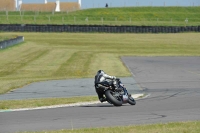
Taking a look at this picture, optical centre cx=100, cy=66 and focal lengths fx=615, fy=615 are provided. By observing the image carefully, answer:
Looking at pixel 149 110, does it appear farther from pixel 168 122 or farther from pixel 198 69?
pixel 198 69

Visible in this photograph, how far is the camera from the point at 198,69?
32656 millimetres

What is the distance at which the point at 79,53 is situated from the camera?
4462cm

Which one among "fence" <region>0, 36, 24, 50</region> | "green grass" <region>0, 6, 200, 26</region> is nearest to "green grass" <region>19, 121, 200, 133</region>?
"fence" <region>0, 36, 24, 50</region>

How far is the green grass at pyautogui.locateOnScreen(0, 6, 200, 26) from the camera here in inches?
3546

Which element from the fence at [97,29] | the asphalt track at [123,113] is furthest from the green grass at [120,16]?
the asphalt track at [123,113]

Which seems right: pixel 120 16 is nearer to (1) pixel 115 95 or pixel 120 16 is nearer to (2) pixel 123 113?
(1) pixel 115 95

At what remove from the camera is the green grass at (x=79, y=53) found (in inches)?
1174

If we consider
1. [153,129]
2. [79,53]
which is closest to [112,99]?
[153,129]

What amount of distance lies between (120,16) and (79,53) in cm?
6024

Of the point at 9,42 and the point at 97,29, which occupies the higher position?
the point at 9,42

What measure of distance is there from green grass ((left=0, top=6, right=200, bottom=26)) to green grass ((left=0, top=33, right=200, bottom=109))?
65.3ft

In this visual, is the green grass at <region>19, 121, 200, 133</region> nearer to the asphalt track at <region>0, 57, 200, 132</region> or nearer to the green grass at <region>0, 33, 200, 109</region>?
the asphalt track at <region>0, 57, 200, 132</region>

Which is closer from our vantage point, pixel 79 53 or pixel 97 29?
pixel 79 53

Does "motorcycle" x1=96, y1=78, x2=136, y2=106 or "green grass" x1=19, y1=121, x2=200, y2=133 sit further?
"motorcycle" x1=96, y1=78, x2=136, y2=106
